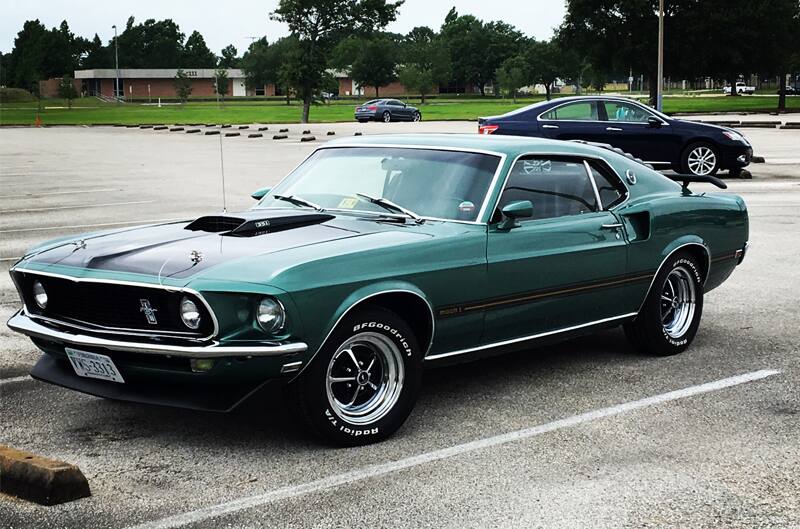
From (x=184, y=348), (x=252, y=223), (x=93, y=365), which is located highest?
(x=252, y=223)

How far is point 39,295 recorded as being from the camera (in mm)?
5504

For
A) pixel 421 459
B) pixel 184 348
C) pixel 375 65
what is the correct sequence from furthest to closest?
pixel 375 65 → pixel 421 459 → pixel 184 348

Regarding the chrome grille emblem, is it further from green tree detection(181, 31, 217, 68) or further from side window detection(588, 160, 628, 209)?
green tree detection(181, 31, 217, 68)

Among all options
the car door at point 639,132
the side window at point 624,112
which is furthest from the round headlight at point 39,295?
the side window at point 624,112

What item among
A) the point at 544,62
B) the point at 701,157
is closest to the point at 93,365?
the point at 701,157

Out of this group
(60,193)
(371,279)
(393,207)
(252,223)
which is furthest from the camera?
(60,193)

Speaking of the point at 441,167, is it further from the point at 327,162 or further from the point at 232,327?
the point at 232,327

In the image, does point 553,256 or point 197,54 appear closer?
point 553,256

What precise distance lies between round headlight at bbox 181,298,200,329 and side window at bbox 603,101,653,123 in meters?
17.2

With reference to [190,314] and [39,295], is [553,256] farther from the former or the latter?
[39,295]

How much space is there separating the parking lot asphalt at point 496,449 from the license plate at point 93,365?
0.36 m

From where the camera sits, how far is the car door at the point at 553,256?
592cm

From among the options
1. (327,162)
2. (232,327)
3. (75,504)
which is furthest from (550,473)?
(327,162)

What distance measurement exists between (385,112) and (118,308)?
55.1 m
